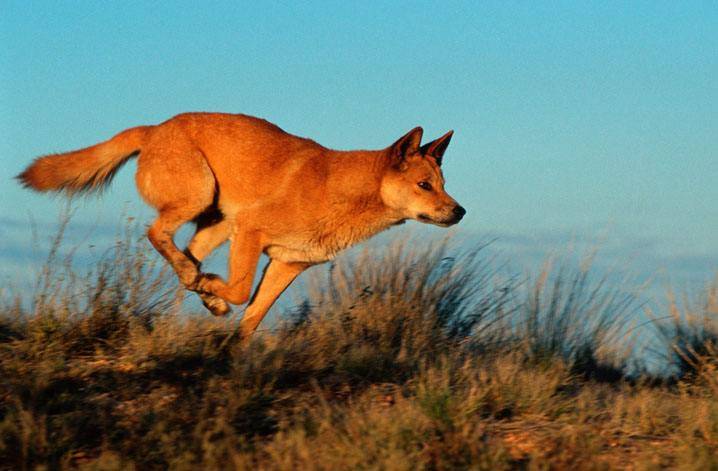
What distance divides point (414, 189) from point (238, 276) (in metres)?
1.90

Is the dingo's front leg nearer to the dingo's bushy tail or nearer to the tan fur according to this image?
the tan fur

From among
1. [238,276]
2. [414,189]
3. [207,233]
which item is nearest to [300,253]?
[238,276]

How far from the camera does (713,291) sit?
9367 millimetres

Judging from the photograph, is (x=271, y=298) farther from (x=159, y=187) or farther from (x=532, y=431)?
(x=532, y=431)

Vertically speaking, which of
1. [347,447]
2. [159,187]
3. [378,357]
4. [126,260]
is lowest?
[347,447]

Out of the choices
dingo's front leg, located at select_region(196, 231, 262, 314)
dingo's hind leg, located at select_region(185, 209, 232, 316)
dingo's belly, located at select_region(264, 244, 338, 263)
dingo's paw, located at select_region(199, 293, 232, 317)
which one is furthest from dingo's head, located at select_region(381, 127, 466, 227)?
dingo's paw, located at select_region(199, 293, 232, 317)

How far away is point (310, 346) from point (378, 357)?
519mm

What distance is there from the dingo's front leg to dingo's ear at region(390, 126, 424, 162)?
1589mm

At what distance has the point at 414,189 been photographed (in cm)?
869

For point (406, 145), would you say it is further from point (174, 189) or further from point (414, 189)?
point (174, 189)

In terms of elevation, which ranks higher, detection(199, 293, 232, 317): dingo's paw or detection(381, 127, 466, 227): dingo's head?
detection(381, 127, 466, 227): dingo's head

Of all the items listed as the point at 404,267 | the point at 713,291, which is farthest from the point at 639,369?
the point at 404,267

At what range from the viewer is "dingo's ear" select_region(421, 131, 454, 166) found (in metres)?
8.98

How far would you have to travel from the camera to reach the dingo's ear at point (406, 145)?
8.66 metres
